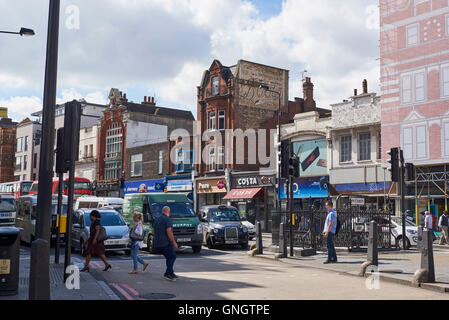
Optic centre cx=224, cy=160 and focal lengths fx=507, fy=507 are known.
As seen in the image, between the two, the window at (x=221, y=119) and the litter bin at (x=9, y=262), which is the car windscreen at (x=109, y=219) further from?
the window at (x=221, y=119)

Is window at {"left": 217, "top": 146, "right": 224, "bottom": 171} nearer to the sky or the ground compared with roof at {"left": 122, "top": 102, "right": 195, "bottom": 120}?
nearer to the ground

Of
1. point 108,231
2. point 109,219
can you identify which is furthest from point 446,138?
point 108,231

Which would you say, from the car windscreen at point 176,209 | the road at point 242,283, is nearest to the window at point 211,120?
the car windscreen at point 176,209

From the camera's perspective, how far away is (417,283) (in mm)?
10523

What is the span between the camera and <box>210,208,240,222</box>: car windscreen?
22719 mm

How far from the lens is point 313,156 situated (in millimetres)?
35750

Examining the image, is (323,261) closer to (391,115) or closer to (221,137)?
(391,115)

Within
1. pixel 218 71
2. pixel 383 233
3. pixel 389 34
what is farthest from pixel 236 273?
pixel 218 71

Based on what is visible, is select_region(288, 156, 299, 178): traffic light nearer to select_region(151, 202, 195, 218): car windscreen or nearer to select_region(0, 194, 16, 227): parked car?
select_region(151, 202, 195, 218): car windscreen

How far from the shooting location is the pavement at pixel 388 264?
11.2 meters

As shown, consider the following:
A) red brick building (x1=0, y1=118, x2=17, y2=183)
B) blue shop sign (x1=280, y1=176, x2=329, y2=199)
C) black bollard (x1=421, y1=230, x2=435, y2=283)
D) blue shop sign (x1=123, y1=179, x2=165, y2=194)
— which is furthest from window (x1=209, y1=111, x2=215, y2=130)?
red brick building (x1=0, y1=118, x2=17, y2=183)

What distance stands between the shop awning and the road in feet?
75.1

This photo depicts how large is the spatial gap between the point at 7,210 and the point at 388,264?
57.2 ft

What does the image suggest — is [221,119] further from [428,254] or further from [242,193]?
[428,254]
